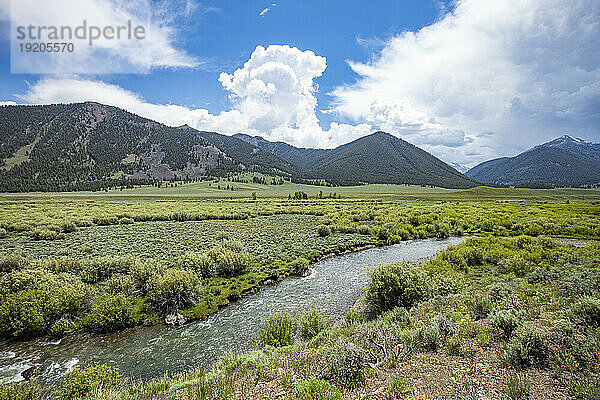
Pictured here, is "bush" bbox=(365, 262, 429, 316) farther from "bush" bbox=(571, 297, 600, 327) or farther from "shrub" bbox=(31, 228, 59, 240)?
"shrub" bbox=(31, 228, 59, 240)

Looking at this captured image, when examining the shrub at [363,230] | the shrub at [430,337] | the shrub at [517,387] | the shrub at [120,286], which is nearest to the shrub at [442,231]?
the shrub at [363,230]

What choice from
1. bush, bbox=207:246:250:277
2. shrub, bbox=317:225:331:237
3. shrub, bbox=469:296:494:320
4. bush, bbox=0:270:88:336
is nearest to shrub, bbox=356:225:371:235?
shrub, bbox=317:225:331:237

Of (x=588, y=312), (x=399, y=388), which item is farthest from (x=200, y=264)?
(x=588, y=312)

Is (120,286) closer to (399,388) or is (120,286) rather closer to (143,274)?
(143,274)

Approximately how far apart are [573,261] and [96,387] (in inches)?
1010

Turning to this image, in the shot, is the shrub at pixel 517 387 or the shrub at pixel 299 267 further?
the shrub at pixel 299 267

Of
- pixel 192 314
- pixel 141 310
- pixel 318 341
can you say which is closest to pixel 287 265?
pixel 192 314

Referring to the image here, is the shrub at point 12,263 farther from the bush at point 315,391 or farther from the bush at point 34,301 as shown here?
the bush at point 315,391

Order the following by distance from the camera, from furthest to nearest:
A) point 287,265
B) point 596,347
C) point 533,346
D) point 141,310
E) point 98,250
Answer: point 98,250 < point 287,265 < point 141,310 < point 533,346 < point 596,347

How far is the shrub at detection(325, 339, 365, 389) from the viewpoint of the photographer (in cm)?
691

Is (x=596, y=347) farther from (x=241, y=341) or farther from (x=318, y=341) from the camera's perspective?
(x=241, y=341)

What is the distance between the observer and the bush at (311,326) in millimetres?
12234

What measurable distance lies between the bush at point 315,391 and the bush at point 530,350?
4.22m

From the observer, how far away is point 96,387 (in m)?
8.35
